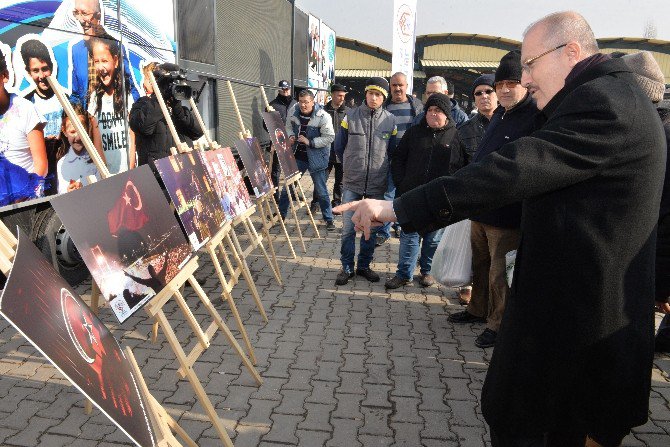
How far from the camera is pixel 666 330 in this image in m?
4.13

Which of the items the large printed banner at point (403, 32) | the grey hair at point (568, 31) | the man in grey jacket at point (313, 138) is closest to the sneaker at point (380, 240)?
the man in grey jacket at point (313, 138)

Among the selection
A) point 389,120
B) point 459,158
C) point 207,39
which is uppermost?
point 207,39

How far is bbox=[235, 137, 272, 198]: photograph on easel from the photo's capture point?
514 centimetres

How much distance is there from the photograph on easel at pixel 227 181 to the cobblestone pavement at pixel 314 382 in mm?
1026

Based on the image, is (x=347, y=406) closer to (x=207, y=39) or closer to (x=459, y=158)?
(x=459, y=158)

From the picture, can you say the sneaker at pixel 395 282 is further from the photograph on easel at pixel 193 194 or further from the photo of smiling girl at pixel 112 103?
the photo of smiling girl at pixel 112 103

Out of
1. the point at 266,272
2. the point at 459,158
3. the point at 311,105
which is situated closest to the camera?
the point at 459,158

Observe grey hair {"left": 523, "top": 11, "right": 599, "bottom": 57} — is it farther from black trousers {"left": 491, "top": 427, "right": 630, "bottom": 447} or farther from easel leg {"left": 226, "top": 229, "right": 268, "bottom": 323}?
easel leg {"left": 226, "top": 229, "right": 268, "bottom": 323}

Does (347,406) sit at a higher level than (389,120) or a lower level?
lower

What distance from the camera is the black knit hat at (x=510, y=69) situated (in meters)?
3.58

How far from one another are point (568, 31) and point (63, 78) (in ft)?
12.9

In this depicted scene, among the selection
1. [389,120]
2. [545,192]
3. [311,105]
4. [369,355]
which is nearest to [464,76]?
[311,105]

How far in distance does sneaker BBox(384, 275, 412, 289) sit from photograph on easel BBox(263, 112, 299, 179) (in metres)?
2.10

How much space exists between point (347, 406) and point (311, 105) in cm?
530
